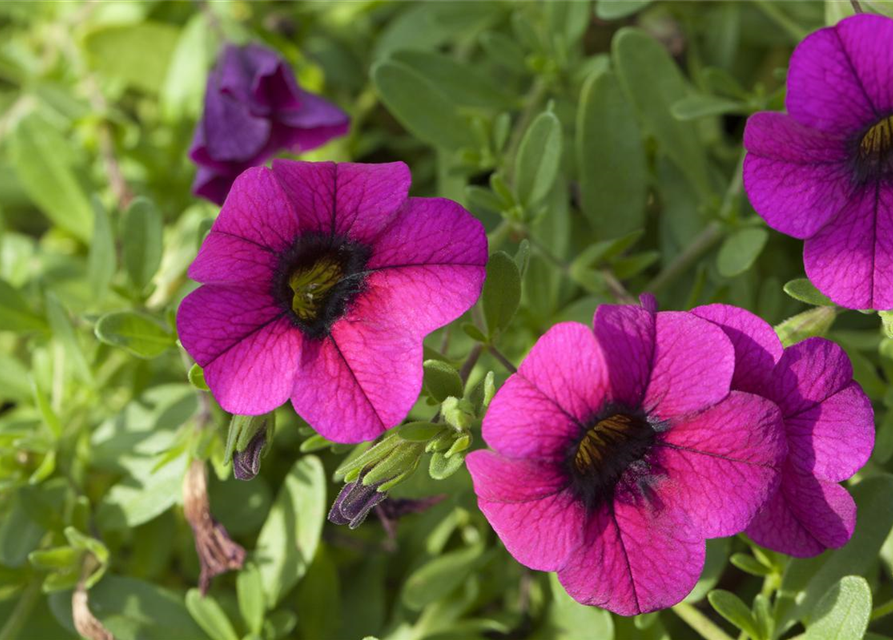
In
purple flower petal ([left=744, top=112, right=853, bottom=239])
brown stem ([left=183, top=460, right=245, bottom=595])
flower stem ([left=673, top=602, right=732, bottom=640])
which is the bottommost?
flower stem ([left=673, top=602, right=732, bottom=640])

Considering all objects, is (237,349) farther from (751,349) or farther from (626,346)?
(751,349)

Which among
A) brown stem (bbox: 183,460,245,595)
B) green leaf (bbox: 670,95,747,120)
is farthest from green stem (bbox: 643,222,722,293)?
brown stem (bbox: 183,460,245,595)

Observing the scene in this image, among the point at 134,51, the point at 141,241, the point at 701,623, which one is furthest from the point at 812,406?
the point at 134,51

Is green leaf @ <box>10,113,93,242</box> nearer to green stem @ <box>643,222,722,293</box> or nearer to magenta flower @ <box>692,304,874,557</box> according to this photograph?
green stem @ <box>643,222,722,293</box>

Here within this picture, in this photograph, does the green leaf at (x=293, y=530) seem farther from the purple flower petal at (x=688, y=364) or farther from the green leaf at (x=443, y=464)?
the purple flower petal at (x=688, y=364)

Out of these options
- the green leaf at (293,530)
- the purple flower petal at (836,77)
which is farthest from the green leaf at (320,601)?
the purple flower petal at (836,77)

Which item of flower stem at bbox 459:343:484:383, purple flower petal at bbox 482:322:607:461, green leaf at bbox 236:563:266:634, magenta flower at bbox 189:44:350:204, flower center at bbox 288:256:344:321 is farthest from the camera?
magenta flower at bbox 189:44:350:204
